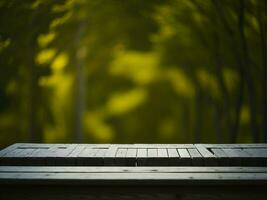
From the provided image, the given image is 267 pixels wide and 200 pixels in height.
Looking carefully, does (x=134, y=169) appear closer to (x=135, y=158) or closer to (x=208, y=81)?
(x=135, y=158)

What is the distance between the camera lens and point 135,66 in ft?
30.4

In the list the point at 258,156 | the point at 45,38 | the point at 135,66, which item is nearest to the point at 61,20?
the point at 45,38

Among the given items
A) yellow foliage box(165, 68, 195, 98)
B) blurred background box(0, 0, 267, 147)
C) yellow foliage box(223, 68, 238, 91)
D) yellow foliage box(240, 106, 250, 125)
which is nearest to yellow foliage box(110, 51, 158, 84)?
blurred background box(0, 0, 267, 147)

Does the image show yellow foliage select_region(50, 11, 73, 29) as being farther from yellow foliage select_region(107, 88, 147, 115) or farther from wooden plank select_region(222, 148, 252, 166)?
wooden plank select_region(222, 148, 252, 166)

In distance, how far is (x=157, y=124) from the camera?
9625mm

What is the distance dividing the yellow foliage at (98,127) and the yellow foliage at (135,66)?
1.06 metres

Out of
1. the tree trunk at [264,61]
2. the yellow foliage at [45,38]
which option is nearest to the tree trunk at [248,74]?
the tree trunk at [264,61]

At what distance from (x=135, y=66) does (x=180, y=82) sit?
108 centimetres

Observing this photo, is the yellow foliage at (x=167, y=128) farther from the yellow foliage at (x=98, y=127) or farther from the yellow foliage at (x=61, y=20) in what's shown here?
the yellow foliage at (x=61, y=20)

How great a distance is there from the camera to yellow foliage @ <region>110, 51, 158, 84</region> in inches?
354

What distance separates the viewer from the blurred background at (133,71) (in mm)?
5961
